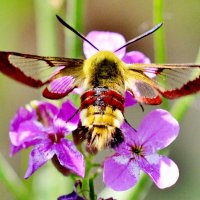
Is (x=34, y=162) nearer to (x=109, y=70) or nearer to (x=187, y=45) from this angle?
(x=109, y=70)

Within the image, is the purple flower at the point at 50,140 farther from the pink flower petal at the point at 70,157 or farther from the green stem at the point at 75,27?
the green stem at the point at 75,27


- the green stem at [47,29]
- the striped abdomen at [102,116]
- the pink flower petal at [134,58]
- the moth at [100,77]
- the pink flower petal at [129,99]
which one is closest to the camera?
the striped abdomen at [102,116]

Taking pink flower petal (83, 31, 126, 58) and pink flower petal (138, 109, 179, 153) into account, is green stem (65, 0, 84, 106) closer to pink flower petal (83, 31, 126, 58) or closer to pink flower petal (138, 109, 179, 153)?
pink flower petal (83, 31, 126, 58)

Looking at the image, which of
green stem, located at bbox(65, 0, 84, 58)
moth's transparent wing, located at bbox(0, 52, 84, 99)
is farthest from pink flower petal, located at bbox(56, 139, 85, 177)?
green stem, located at bbox(65, 0, 84, 58)

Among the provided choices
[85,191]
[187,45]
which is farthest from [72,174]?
[187,45]

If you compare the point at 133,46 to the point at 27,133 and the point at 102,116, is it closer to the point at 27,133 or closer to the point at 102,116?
the point at 27,133

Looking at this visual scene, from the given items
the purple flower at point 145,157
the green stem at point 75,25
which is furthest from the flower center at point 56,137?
the green stem at point 75,25

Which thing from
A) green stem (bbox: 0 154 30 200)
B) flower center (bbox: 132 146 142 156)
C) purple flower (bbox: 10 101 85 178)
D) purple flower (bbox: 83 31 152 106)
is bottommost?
green stem (bbox: 0 154 30 200)
